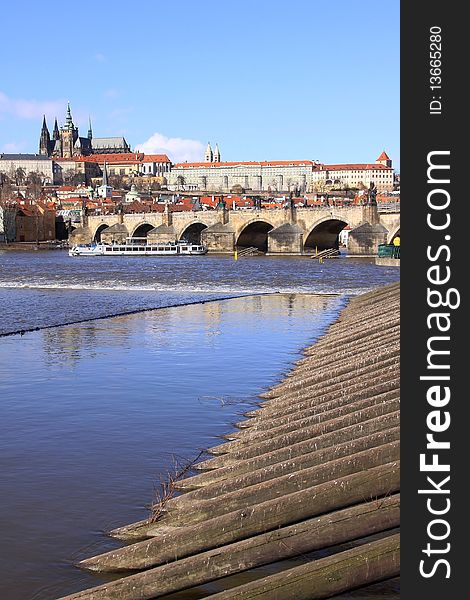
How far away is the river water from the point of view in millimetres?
6969

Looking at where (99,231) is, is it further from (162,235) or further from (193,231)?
(162,235)

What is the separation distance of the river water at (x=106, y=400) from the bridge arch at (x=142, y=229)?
66763mm

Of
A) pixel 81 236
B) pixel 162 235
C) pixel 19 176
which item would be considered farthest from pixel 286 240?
pixel 19 176

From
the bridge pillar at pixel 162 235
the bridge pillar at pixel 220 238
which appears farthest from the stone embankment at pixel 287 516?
the bridge pillar at pixel 162 235

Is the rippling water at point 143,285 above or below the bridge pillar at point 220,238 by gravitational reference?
below

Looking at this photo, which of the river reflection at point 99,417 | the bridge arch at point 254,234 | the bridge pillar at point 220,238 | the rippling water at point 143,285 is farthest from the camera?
the bridge arch at point 254,234

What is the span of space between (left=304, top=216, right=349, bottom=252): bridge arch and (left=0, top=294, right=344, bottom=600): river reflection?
5626 cm

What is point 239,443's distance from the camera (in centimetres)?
898

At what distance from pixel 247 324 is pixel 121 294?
12.8 m

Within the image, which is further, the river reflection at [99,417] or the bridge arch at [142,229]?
the bridge arch at [142,229]


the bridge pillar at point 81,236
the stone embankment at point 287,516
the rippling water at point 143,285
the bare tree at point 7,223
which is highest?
the bare tree at point 7,223

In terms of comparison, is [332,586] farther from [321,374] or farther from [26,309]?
[26,309]

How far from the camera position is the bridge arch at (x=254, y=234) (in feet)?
273

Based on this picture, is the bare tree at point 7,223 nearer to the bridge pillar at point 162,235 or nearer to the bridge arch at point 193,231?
the bridge pillar at point 162,235
